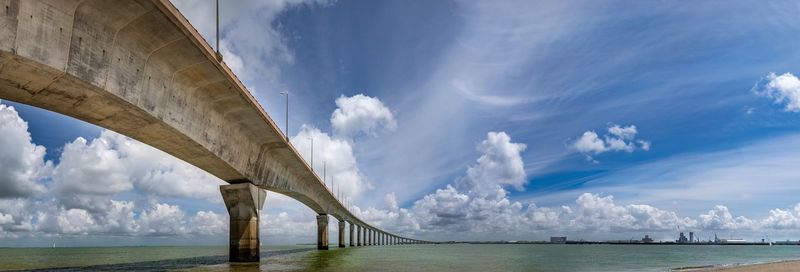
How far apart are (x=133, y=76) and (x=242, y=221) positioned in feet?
58.0

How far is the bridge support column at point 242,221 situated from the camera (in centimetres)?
3083

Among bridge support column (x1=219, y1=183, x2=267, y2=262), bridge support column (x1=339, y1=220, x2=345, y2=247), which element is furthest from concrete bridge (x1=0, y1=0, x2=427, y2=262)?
bridge support column (x1=339, y1=220, x2=345, y2=247)

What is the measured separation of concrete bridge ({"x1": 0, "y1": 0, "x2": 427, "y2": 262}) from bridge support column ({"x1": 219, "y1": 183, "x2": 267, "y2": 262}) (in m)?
3.24

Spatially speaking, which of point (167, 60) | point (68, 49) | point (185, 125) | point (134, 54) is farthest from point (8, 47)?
point (185, 125)

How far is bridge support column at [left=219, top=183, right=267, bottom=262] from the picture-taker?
30.8m

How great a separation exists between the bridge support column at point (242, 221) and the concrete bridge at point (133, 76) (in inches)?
127

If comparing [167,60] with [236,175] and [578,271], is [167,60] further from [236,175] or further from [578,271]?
[578,271]

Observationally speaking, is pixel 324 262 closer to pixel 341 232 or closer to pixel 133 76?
pixel 133 76

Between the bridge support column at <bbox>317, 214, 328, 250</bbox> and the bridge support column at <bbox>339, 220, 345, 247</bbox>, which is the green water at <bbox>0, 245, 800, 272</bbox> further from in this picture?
the bridge support column at <bbox>339, 220, 345, 247</bbox>

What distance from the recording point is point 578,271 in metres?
28.4

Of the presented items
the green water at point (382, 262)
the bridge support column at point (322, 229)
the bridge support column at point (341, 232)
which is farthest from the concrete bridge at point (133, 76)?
the bridge support column at point (341, 232)

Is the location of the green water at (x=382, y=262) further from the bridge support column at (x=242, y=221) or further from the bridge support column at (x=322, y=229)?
the bridge support column at (x=322, y=229)

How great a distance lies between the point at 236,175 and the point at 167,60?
13222 millimetres

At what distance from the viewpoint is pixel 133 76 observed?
1542cm
